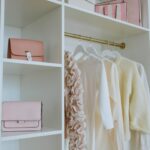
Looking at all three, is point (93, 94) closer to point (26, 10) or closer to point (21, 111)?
point (21, 111)

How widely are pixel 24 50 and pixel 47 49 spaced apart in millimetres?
180

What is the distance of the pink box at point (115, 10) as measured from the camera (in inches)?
64.0

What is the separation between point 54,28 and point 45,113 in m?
0.46

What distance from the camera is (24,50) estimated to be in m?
1.20

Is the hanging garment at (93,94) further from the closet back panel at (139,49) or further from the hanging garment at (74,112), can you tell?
the closet back panel at (139,49)

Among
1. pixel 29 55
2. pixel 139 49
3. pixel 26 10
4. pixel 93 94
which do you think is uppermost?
pixel 26 10

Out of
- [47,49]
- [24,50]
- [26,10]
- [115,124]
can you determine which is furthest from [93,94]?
[26,10]

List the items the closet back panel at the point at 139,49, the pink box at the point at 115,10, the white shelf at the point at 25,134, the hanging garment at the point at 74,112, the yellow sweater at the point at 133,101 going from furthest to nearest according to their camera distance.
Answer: the closet back panel at the point at 139,49
the pink box at the point at 115,10
the yellow sweater at the point at 133,101
the hanging garment at the point at 74,112
the white shelf at the point at 25,134

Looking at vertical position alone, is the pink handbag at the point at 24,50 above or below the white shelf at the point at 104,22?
below

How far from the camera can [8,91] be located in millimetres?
1557

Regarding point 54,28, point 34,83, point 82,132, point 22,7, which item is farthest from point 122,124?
point 22,7

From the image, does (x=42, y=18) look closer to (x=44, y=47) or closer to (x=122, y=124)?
(x=44, y=47)

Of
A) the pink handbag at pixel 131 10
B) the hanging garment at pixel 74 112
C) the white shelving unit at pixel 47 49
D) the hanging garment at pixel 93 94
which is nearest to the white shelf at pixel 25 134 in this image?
the white shelving unit at pixel 47 49

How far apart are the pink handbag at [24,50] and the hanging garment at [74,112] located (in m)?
0.18
